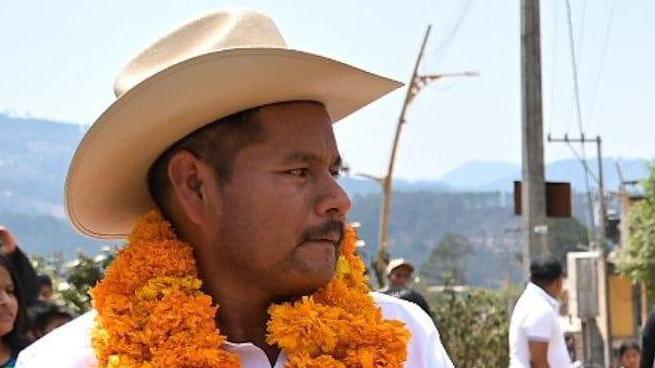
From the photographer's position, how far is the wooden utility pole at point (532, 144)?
13.8 m

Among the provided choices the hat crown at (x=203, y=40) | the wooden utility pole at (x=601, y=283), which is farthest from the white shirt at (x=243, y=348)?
the wooden utility pole at (x=601, y=283)

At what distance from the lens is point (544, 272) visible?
8.84 m

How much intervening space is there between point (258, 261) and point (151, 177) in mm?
389

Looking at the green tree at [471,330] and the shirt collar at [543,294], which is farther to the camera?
the green tree at [471,330]

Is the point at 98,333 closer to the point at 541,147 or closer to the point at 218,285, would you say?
the point at 218,285

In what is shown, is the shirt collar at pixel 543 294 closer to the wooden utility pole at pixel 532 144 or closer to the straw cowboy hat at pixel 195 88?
the wooden utility pole at pixel 532 144

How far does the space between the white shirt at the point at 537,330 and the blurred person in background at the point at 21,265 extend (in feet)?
11.9

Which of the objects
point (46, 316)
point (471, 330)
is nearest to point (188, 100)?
point (46, 316)

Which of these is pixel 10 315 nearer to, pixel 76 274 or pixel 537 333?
pixel 537 333

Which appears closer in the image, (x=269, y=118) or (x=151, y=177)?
(x=269, y=118)

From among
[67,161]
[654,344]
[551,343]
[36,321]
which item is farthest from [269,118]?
[551,343]

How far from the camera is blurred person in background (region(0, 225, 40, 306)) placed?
530cm

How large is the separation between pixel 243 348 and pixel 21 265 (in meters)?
3.20

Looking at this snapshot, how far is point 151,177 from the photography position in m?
2.75
